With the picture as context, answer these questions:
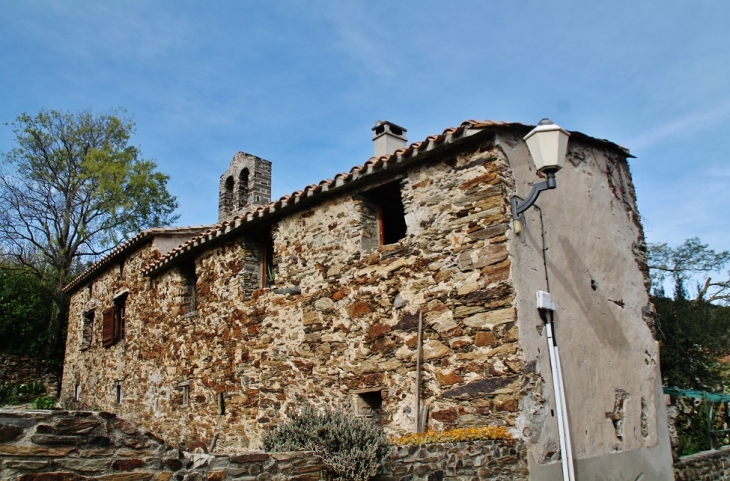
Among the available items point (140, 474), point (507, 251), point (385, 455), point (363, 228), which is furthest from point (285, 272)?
point (140, 474)

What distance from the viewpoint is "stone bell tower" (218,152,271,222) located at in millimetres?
14250

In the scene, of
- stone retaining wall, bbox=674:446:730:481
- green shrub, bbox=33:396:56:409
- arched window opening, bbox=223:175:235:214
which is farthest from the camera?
green shrub, bbox=33:396:56:409

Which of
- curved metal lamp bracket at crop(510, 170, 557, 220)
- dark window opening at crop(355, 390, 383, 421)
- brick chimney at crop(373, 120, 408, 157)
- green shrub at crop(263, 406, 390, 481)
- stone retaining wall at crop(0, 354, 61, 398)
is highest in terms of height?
brick chimney at crop(373, 120, 408, 157)

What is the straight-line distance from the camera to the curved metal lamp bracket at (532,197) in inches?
240

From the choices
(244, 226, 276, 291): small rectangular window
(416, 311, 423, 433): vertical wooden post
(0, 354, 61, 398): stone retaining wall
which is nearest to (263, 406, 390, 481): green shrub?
(416, 311, 423, 433): vertical wooden post

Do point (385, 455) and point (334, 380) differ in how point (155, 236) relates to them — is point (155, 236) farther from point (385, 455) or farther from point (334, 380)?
point (385, 455)

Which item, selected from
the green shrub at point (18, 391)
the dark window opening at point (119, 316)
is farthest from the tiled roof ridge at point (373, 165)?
the green shrub at point (18, 391)

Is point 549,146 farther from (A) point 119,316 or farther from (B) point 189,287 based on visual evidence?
(A) point 119,316

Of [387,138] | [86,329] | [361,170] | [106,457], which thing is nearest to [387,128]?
[387,138]

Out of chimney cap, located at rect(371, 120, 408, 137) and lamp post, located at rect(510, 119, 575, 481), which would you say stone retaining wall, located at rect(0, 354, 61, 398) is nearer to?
chimney cap, located at rect(371, 120, 408, 137)

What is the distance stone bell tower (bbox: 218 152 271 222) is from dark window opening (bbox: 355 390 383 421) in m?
7.24

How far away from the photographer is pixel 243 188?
14.6m

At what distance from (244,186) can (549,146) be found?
995cm

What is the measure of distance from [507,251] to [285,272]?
3914mm
